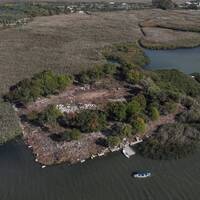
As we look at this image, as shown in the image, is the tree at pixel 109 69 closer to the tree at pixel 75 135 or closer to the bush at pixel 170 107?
the bush at pixel 170 107

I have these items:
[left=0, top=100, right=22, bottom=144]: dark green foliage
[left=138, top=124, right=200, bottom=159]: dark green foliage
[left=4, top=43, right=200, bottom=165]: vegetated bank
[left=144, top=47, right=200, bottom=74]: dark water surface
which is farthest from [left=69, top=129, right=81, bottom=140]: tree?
[left=144, top=47, right=200, bottom=74]: dark water surface

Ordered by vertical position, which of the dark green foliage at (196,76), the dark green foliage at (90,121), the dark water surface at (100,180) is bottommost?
the dark water surface at (100,180)

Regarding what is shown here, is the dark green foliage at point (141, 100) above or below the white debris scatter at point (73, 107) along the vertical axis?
above

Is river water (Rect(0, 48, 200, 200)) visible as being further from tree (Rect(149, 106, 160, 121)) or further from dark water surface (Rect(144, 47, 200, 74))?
dark water surface (Rect(144, 47, 200, 74))

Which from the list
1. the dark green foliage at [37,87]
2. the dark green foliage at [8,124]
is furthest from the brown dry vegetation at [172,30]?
the dark green foliage at [8,124]

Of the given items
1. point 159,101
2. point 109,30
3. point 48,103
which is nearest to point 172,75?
point 159,101

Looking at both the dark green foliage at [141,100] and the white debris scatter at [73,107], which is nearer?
the dark green foliage at [141,100]

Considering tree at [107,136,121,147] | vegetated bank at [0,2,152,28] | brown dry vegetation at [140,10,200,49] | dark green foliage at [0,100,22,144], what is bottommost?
vegetated bank at [0,2,152,28]

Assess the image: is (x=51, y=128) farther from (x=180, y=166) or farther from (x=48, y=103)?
(x=180, y=166)
